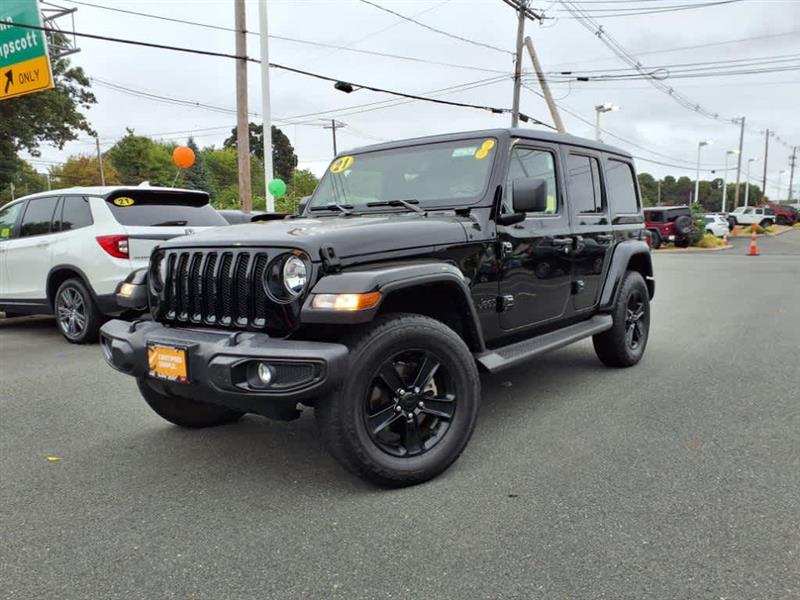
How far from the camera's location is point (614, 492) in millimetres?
3055

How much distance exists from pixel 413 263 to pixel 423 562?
4.68 feet

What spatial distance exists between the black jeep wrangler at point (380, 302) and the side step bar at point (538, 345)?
2cm

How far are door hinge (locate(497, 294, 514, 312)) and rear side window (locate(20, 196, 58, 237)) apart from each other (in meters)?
5.58

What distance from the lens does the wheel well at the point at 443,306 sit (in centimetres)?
331

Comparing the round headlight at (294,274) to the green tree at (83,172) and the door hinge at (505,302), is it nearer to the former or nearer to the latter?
the door hinge at (505,302)

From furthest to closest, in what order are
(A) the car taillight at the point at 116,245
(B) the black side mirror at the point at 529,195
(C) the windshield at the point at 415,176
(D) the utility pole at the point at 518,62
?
(D) the utility pole at the point at 518,62 < (A) the car taillight at the point at 116,245 < (C) the windshield at the point at 415,176 < (B) the black side mirror at the point at 529,195

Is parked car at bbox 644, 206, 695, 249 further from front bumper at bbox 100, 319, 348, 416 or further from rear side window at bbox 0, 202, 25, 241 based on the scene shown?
front bumper at bbox 100, 319, 348, 416

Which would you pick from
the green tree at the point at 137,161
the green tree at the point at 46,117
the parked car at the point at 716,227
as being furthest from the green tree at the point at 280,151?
the parked car at the point at 716,227

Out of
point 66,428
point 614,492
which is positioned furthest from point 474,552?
point 66,428

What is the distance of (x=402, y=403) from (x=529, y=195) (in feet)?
4.63

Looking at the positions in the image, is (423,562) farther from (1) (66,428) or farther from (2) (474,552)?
(1) (66,428)

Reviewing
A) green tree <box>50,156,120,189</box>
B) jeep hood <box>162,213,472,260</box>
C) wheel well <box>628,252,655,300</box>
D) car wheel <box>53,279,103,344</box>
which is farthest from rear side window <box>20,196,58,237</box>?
green tree <box>50,156,120,189</box>

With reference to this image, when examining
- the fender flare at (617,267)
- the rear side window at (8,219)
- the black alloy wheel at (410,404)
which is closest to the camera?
the black alloy wheel at (410,404)

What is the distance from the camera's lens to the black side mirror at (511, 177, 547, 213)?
3574mm
